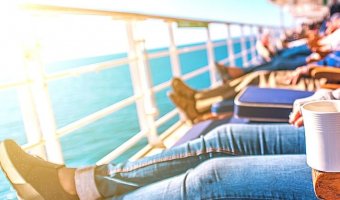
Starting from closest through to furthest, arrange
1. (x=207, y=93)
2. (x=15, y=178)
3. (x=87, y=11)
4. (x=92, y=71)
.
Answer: (x=15, y=178) < (x=87, y=11) < (x=92, y=71) < (x=207, y=93)

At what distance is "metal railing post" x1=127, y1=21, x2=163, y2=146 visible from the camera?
2.12 metres

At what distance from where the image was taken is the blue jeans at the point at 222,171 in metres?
0.70

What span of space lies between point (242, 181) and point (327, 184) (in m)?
0.23

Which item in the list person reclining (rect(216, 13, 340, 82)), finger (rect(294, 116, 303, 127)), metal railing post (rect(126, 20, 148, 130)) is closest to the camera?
finger (rect(294, 116, 303, 127))

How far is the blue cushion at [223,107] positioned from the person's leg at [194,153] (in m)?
0.79

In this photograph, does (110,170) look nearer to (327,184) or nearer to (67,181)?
(67,181)

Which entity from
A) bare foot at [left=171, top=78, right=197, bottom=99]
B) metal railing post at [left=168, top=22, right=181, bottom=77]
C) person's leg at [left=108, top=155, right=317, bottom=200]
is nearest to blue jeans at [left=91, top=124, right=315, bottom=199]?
person's leg at [left=108, top=155, right=317, bottom=200]

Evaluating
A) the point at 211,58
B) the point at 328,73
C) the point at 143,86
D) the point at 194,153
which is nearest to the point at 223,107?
the point at 328,73

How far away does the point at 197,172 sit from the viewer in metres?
0.77

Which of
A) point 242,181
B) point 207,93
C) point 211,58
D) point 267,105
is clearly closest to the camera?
point 242,181

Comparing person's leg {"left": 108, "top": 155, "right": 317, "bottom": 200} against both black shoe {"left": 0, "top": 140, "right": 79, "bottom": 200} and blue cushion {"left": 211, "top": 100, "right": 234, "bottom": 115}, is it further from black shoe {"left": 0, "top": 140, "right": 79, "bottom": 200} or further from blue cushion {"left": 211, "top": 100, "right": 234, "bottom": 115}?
blue cushion {"left": 211, "top": 100, "right": 234, "bottom": 115}

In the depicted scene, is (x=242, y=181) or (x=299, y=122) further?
(x=299, y=122)

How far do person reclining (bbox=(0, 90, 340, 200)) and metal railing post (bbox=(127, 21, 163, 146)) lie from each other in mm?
1250

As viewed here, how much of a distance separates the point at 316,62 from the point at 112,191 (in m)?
1.60
